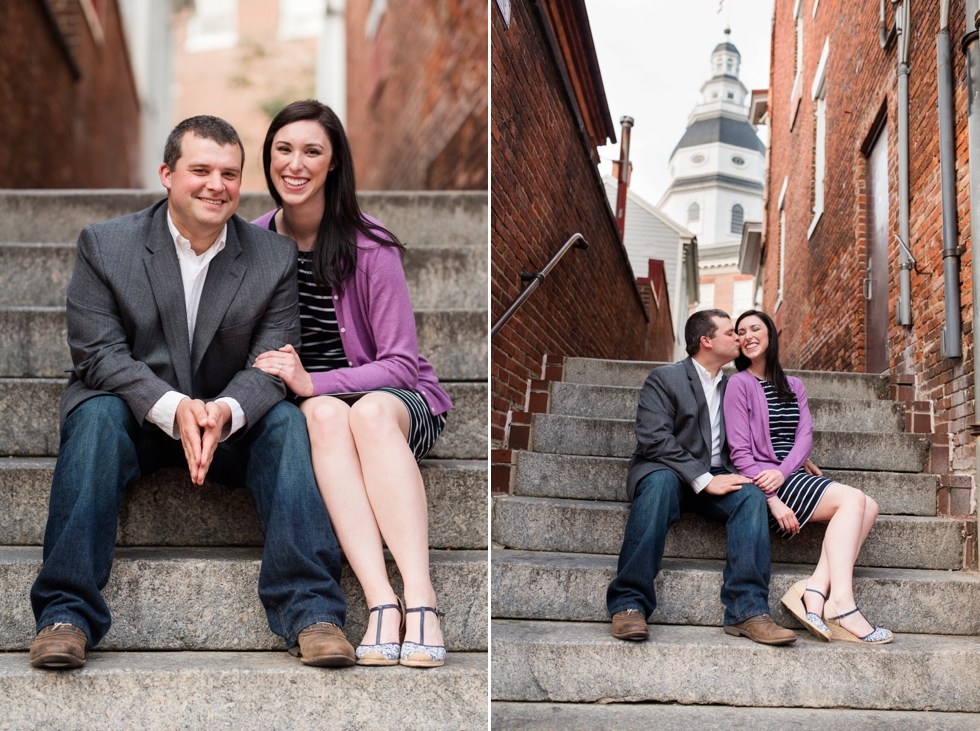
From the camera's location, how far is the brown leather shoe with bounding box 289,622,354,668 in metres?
2.03

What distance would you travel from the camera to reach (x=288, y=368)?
2.36 meters

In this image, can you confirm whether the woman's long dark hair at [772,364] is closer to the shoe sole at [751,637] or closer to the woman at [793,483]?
the woman at [793,483]

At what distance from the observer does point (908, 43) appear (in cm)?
508

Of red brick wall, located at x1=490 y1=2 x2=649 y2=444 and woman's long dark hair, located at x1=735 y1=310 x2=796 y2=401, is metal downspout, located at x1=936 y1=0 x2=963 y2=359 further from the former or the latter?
red brick wall, located at x1=490 y1=2 x2=649 y2=444

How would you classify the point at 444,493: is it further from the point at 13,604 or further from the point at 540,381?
the point at 540,381

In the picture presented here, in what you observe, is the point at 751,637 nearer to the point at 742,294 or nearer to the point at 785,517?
the point at 785,517

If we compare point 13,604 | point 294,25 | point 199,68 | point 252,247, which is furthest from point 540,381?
point 199,68

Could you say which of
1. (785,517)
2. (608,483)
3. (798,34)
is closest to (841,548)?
(785,517)

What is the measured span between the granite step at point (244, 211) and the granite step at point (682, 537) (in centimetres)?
122

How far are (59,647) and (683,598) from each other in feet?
6.48

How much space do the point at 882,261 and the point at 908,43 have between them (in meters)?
1.45

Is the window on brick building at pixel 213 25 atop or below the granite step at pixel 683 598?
atop

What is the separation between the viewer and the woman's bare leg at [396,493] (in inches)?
Result: 87.3

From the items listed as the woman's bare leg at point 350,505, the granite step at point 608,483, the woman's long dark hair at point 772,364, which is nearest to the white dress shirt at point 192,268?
the woman's bare leg at point 350,505
